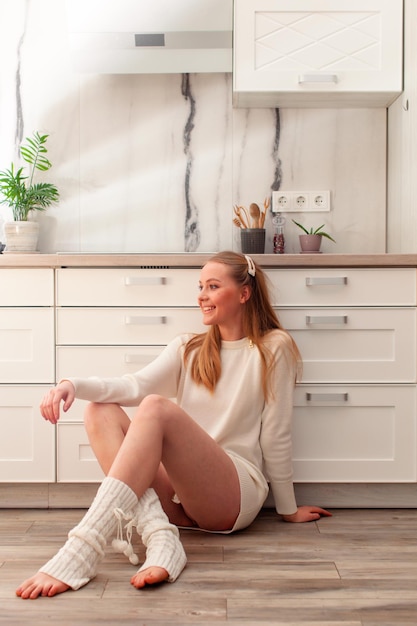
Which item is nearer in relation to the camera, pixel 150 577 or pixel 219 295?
pixel 150 577

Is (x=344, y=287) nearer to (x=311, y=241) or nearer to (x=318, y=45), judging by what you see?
(x=311, y=241)

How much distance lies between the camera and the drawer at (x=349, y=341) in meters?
2.32

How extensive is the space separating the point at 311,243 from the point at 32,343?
3.81ft

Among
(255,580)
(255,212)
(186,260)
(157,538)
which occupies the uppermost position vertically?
(255,212)

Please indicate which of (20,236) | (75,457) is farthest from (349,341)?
(20,236)

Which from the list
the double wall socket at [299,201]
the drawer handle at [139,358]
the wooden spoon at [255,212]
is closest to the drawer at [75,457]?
the drawer handle at [139,358]

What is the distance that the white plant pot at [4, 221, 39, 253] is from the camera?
278 centimetres

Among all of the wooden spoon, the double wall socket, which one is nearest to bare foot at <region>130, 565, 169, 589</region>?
the wooden spoon

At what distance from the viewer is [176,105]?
2945 millimetres

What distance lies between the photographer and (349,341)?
2.33 m

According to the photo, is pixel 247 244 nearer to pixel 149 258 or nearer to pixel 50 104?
pixel 149 258

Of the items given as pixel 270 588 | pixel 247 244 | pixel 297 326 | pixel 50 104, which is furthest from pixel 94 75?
pixel 270 588

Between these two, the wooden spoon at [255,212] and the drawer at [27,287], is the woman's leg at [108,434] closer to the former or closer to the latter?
the drawer at [27,287]

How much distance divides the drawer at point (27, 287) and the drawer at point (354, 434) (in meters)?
0.91
